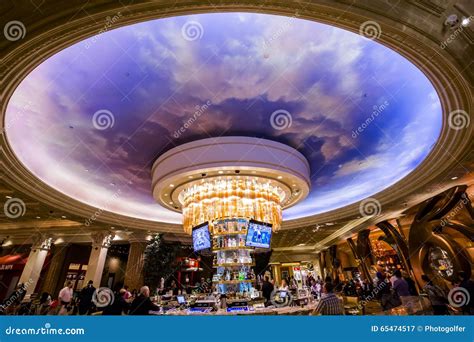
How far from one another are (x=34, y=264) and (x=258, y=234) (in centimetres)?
1118

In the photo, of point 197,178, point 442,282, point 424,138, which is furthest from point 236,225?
point 442,282

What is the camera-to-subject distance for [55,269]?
44.2 ft

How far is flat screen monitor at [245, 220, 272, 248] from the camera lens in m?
6.16

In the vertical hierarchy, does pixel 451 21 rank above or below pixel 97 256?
above

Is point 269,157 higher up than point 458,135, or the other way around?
point 269,157

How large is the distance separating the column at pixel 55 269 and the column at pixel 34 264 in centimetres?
186

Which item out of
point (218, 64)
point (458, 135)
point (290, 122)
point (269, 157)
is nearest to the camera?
point (218, 64)

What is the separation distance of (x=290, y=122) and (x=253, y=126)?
0.75 m

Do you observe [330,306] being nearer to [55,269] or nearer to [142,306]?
[142,306]

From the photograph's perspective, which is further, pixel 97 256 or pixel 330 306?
pixel 97 256

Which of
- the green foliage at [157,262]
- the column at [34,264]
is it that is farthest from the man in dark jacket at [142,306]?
the column at [34,264]

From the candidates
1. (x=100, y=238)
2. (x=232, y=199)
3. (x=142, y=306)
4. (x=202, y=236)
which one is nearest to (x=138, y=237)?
(x=100, y=238)

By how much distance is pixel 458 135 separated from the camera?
459 centimetres
